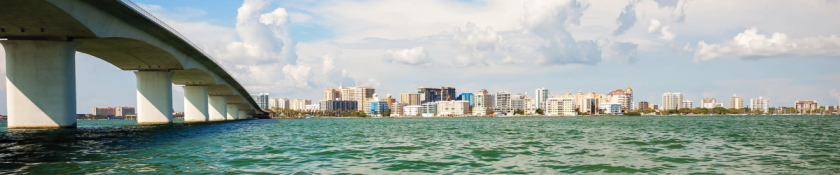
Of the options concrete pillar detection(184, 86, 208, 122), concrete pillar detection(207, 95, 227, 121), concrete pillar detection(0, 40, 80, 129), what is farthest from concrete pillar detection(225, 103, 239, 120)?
concrete pillar detection(0, 40, 80, 129)

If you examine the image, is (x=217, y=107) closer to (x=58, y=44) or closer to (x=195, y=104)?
(x=195, y=104)

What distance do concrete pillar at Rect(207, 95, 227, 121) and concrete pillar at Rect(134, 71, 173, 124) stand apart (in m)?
37.9

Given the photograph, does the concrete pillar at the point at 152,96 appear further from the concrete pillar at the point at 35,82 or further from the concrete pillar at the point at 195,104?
the concrete pillar at the point at 35,82

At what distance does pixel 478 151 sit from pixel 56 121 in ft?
99.3

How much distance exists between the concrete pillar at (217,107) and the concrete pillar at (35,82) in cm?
6080

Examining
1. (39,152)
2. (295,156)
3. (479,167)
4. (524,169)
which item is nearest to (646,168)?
(524,169)

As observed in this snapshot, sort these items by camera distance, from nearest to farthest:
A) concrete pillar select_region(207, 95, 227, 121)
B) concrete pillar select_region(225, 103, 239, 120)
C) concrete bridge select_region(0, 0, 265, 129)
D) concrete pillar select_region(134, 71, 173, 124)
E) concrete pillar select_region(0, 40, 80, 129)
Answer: concrete bridge select_region(0, 0, 265, 129)
concrete pillar select_region(0, 40, 80, 129)
concrete pillar select_region(134, 71, 173, 124)
concrete pillar select_region(207, 95, 227, 121)
concrete pillar select_region(225, 103, 239, 120)

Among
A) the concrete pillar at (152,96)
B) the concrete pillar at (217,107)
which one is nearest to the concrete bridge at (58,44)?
the concrete pillar at (152,96)

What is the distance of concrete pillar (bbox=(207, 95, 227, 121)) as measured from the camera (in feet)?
318

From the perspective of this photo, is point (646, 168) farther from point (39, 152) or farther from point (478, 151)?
point (39, 152)

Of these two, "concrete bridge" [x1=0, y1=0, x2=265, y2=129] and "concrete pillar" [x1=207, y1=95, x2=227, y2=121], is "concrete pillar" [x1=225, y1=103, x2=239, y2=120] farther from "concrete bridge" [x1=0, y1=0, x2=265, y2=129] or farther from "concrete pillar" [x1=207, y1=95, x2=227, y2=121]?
"concrete bridge" [x1=0, y1=0, x2=265, y2=129]

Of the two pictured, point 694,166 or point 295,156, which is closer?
point 694,166

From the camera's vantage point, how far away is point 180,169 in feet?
49.6

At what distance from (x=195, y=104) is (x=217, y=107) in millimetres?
18081
